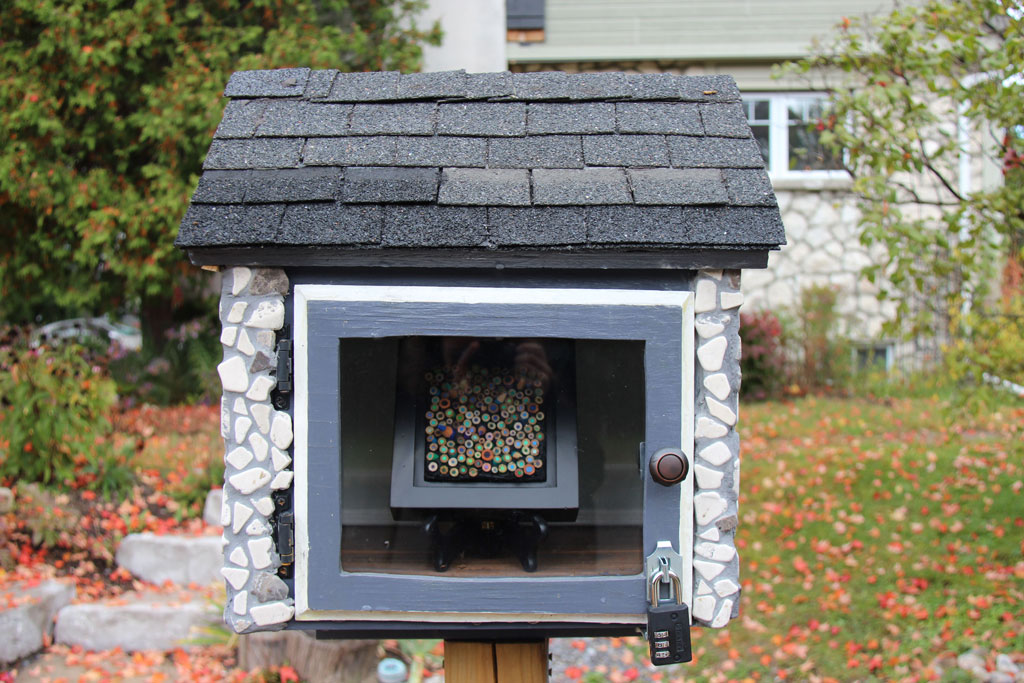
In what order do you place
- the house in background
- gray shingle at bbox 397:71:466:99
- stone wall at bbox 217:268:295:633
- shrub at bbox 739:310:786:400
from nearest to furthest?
1. stone wall at bbox 217:268:295:633
2. gray shingle at bbox 397:71:466:99
3. shrub at bbox 739:310:786:400
4. the house in background

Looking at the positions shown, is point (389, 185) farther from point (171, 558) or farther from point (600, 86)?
point (171, 558)

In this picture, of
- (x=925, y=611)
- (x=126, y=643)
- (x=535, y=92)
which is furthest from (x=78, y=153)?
(x=925, y=611)

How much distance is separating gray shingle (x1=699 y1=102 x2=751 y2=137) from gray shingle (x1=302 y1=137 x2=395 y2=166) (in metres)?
0.79

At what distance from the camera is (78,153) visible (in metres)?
6.01

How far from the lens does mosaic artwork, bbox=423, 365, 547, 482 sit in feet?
7.55

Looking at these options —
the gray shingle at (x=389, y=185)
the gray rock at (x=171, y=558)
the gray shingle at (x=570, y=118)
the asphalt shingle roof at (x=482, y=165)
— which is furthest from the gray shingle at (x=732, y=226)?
the gray rock at (x=171, y=558)

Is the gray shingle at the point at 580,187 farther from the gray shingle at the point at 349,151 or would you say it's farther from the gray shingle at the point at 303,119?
the gray shingle at the point at 303,119

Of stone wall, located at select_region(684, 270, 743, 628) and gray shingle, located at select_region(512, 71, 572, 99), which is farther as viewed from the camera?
gray shingle, located at select_region(512, 71, 572, 99)

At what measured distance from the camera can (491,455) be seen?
7.68 ft

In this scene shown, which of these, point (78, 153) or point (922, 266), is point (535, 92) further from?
point (922, 266)

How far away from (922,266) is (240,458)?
7237 mm

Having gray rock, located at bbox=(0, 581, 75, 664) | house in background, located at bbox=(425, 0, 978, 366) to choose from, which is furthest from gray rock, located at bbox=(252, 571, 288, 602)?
house in background, located at bbox=(425, 0, 978, 366)

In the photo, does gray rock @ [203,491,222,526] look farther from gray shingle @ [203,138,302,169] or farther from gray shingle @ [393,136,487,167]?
gray shingle @ [393,136,487,167]

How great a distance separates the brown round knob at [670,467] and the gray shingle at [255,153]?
1115mm
